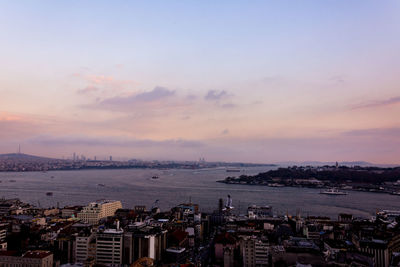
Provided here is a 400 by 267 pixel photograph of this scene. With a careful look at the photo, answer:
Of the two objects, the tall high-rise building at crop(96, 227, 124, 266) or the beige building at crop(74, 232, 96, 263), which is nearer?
the tall high-rise building at crop(96, 227, 124, 266)

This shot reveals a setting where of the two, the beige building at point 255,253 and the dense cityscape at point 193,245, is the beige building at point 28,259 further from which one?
the beige building at point 255,253

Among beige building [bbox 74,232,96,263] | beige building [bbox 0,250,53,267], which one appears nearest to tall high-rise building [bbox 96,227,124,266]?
beige building [bbox 74,232,96,263]

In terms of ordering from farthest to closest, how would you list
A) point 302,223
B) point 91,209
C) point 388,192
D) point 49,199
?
point 388,192 < point 49,199 < point 91,209 < point 302,223

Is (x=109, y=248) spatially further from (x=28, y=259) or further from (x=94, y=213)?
(x=94, y=213)

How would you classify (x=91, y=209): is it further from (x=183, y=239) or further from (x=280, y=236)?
(x=280, y=236)

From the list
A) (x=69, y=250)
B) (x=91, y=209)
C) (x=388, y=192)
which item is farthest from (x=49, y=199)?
(x=388, y=192)

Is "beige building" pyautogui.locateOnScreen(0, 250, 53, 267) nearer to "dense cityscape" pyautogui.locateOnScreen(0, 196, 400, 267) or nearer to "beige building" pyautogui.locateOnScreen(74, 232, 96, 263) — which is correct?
"dense cityscape" pyautogui.locateOnScreen(0, 196, 400, 267)

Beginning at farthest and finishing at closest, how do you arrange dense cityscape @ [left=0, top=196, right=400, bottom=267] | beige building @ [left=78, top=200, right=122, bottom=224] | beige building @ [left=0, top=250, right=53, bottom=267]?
beige building @ [left=78, top=200, right=122, bottom=224] < dense cityscape @ [left=0, top=196, right=400, bottom=267] < beige building @ [left=0, top=250, right=53, bottom=267]

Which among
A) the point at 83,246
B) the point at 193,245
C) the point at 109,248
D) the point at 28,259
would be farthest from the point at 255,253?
the point at 28,259
